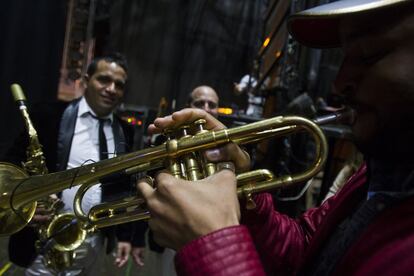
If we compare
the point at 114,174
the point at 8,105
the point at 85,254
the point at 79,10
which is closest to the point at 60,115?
the point at 85,254

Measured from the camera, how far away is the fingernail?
115 cm

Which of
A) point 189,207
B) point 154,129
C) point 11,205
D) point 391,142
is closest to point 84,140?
point 11,205

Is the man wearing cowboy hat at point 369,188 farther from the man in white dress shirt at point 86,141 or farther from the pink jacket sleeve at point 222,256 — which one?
the man in white dress shirt at point 86,141

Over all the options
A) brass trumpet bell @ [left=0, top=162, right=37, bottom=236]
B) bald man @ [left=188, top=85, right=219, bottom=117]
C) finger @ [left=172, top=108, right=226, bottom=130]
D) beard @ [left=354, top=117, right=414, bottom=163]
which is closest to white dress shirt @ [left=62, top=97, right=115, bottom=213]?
brass trumpet bell @ [left=0, top=162, right=37, bottom=236]

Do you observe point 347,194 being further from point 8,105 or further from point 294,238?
point 8,105

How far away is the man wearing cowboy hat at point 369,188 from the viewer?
2.54 ft

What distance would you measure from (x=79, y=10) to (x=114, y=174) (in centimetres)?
568

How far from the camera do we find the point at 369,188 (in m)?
1.01

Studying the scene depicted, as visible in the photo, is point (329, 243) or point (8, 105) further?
point (8, 105)

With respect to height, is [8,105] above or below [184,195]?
below

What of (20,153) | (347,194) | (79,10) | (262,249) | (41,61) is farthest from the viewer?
(79,10)

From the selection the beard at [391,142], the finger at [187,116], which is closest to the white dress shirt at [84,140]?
the finger at [187,116]

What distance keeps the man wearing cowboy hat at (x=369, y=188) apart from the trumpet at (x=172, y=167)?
0.60ft

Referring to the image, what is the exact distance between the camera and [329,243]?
1.07 m
